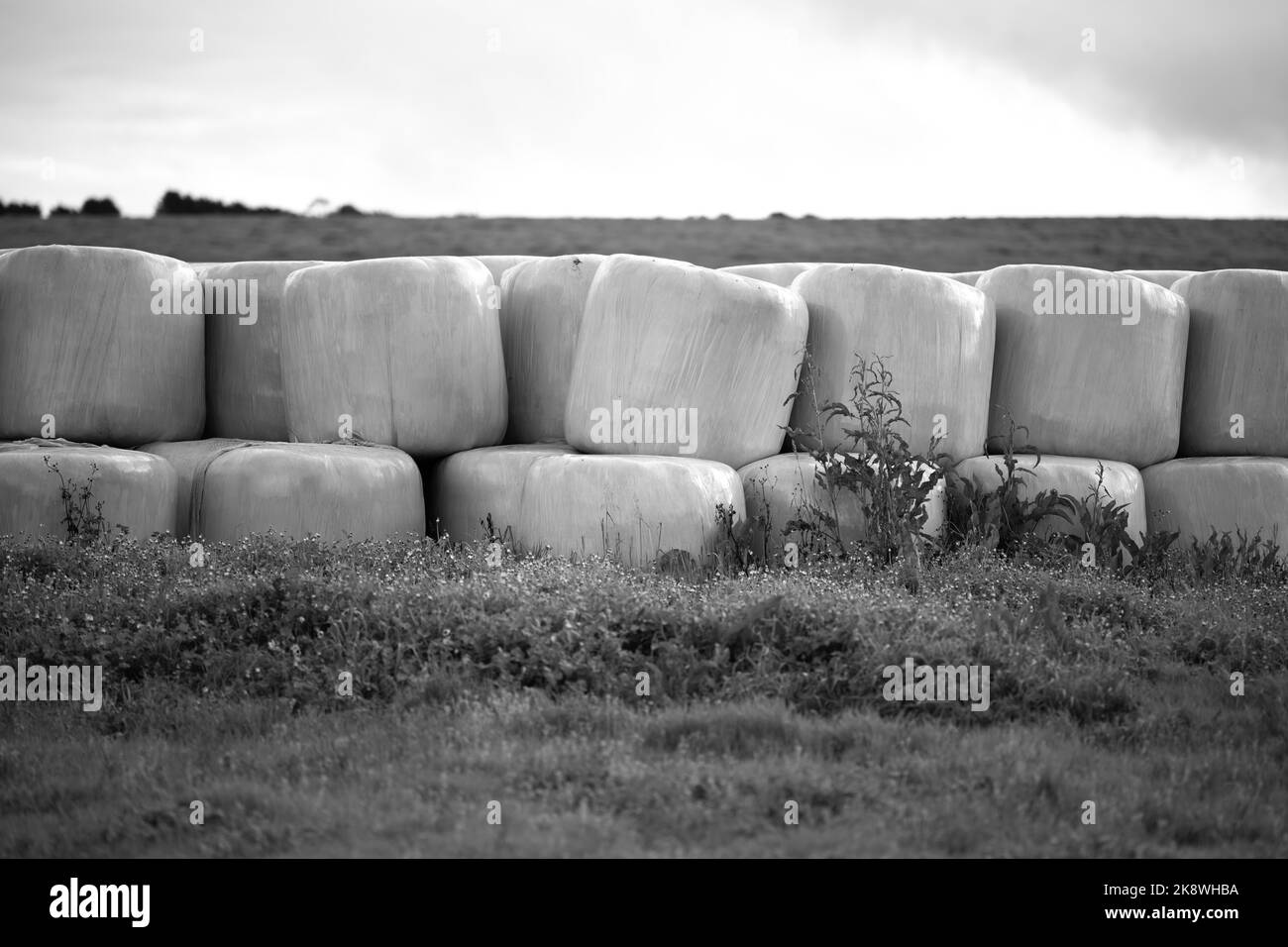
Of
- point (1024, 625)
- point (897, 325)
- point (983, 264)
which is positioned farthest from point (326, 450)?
point (983, 264)

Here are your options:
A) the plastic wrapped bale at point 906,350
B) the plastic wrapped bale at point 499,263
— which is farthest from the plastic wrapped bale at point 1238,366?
the plastic wrapped bale at point 499,263

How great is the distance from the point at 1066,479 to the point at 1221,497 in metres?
1.01

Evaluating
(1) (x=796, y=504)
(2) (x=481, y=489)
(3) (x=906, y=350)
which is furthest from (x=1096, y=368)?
(2) (x=481, y=489)

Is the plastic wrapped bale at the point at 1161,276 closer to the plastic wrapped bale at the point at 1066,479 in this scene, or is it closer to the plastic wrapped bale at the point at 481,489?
the plastic wrapped bale at the point at 1066,479

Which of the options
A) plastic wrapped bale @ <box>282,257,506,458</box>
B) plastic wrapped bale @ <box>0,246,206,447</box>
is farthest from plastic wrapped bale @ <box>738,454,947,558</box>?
plastic wrapped bale @ <box>0,246,206,447</box>

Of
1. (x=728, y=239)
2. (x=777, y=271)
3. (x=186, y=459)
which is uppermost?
(x=728, y=239)

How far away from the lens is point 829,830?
3.51m

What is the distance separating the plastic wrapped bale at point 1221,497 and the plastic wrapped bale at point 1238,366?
248 millimetres

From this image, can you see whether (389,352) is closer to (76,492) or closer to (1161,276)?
(76,492)

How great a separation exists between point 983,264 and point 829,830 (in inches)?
324

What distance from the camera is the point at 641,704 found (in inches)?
176

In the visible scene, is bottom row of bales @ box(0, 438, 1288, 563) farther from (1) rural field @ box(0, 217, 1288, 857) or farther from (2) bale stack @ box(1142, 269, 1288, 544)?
(1) rural field @ box(0, 217, 1288, 857)

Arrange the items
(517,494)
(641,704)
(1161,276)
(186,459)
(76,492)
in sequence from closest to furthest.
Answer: (641,704) < (76,492) < (517,494) < (186,459) < (1161,276)

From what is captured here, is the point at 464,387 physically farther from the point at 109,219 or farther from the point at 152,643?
the point at 109,219
